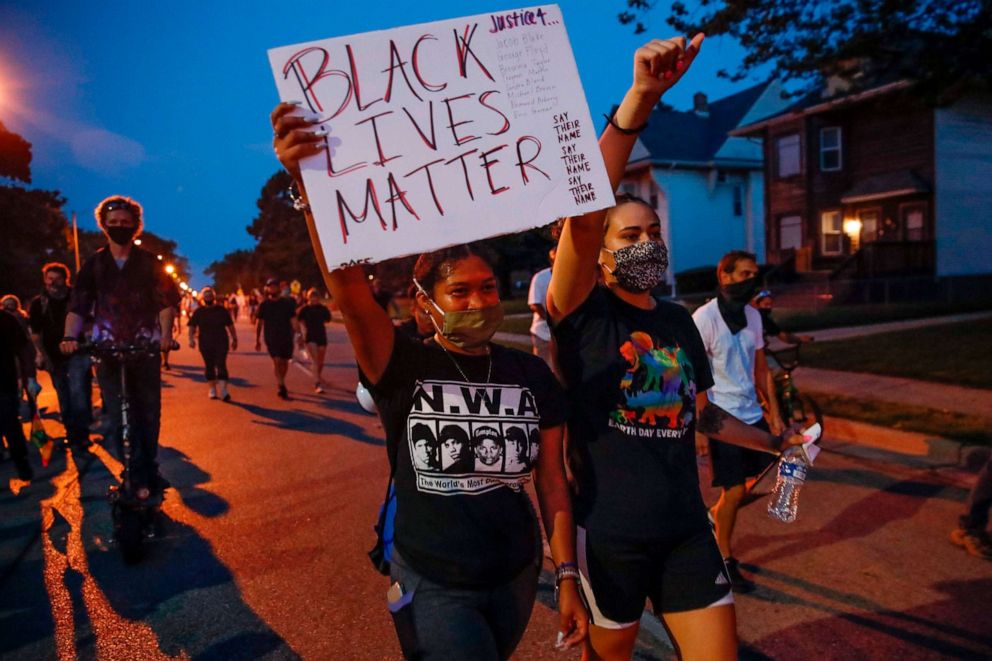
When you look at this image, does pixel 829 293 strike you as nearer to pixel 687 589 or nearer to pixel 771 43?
pixel 771 43

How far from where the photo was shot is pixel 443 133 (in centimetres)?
214

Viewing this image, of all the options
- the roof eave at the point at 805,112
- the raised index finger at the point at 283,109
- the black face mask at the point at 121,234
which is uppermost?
the roof eave at the point at 805,112

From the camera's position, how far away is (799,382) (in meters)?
11.2

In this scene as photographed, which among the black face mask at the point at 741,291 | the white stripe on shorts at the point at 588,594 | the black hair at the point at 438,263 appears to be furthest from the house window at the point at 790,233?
the black hair at the point at 438,263

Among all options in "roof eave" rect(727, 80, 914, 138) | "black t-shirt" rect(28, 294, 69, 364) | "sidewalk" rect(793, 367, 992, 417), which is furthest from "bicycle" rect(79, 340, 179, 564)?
"roof eave" rect(727, 80, 914, 138)

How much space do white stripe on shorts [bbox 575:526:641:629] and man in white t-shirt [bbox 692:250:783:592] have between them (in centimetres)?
200

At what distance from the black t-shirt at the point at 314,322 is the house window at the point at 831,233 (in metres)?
22.1

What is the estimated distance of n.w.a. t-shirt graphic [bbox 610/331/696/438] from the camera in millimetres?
2576

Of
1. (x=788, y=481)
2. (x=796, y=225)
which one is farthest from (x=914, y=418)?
(x=796, y=225)

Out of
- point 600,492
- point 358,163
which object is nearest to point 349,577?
point 600,492

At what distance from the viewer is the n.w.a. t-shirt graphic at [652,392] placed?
258 centimetres

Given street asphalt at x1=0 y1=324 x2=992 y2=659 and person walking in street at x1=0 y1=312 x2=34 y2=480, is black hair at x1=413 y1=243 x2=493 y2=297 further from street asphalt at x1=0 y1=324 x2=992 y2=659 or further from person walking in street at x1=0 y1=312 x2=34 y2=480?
person walking in street at x1=0 y1=312 x2=34 y2=480

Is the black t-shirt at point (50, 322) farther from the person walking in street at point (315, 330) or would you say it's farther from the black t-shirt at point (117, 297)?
the black t-shirt at point (117, 297)

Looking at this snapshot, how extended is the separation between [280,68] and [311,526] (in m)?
4.57
